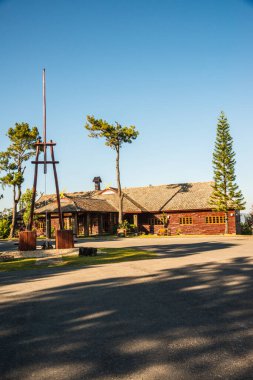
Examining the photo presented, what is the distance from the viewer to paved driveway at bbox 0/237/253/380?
147 inches

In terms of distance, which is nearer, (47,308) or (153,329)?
(153,329)

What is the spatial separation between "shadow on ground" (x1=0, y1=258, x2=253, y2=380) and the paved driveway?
0.01 meters

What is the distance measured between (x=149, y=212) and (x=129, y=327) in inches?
1395

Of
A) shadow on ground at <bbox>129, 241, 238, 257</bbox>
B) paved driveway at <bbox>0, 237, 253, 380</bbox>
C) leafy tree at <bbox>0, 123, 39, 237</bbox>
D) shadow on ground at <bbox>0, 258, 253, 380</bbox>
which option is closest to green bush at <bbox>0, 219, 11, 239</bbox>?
leafy tree at <bbox>0, 123, 39, 237</bbox>

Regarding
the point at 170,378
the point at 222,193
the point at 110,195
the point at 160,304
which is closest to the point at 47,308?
the point at 160,304

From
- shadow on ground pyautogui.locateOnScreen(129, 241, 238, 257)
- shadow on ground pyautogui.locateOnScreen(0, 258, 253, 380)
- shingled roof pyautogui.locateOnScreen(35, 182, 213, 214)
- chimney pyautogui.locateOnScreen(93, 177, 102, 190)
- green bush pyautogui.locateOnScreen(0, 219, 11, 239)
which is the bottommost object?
shadow on ground pyautogui.locateOnScreen(0, 258, 253, 380)

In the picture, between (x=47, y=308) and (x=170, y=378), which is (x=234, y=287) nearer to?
(x=47, y=308)

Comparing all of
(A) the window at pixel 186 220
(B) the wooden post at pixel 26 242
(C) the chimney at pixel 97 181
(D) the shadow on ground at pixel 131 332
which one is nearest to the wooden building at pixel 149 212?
(A) the window at pixel 186 220

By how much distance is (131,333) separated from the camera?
4.88 metres

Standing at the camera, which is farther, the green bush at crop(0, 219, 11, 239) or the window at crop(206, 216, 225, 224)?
the green bush at crop(0, 219, 11, 239)

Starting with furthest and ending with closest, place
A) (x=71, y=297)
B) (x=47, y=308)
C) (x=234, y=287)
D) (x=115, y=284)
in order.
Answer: (x=115, y=284) < (x=234, y=287) < (x=71, y=297) < (x=47, y=308)

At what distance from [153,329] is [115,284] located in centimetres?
383

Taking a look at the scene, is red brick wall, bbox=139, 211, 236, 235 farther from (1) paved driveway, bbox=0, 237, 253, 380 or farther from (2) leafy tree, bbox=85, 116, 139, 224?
(1) paved driveway, bbox=0, 237, 253, 380

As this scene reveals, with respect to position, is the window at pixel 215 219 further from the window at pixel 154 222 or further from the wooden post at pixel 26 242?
the wooden post at pixel 26 242
